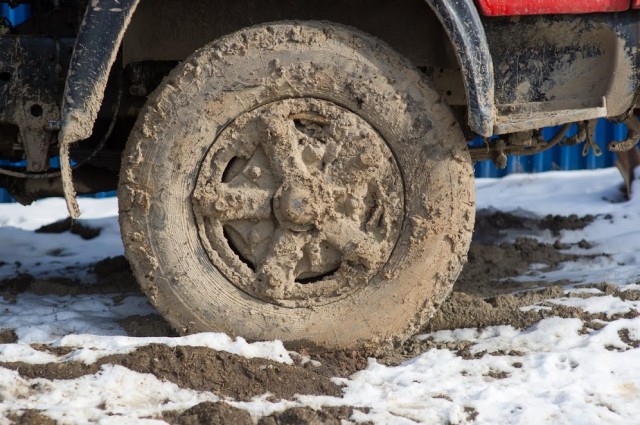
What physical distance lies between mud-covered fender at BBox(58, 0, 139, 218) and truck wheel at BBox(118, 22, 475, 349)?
206 millimetres

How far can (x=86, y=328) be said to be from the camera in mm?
3666

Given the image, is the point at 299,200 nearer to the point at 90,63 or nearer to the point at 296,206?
the point at 296,206

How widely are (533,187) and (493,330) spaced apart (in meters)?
3.66

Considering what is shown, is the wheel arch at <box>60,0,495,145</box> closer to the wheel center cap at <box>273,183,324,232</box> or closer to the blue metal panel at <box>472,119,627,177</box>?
the wheel center cap at <box>273,183,324,232</box>

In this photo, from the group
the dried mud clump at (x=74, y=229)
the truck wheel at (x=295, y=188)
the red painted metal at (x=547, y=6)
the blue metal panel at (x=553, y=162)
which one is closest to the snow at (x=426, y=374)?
the truck wheel at (x=295, y=188)

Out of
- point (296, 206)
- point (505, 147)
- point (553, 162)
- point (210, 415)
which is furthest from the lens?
point (553, 162)

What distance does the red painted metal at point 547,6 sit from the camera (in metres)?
3.23

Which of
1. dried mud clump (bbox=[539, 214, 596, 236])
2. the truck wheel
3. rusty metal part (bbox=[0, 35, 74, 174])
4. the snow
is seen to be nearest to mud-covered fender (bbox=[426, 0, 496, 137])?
the truck wheel

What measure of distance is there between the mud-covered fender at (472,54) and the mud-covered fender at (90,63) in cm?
110

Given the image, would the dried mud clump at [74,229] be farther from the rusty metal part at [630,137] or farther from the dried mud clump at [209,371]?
the rusty metal part at [630,137]

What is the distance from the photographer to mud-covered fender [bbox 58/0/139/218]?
3127mm

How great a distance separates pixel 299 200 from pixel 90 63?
0.89m

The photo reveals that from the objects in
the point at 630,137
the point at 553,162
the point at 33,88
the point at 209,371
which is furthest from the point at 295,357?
the point at 553,162

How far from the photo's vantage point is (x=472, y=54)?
314cm
